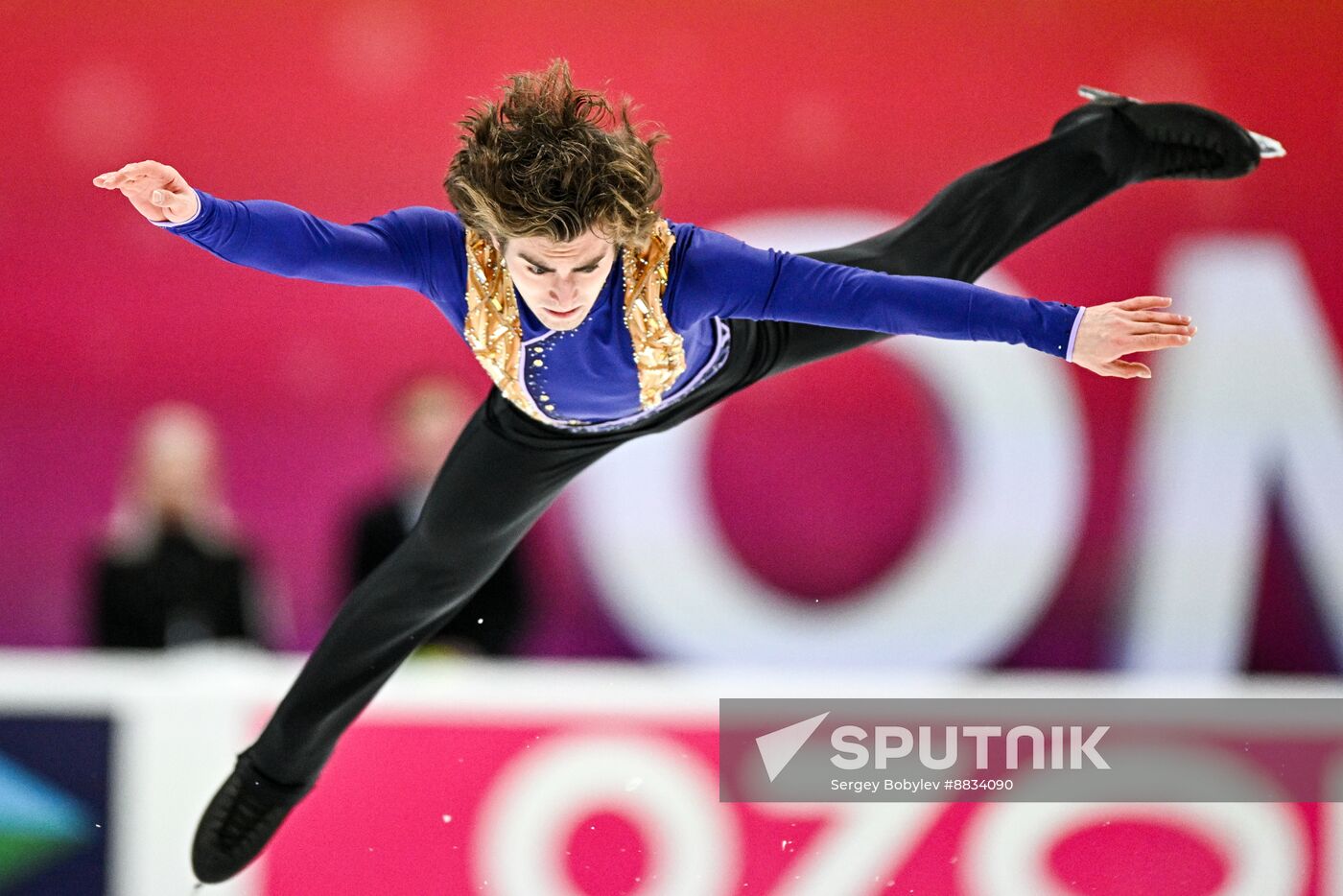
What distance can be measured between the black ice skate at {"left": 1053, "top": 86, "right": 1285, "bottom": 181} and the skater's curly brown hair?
1228 millimetres

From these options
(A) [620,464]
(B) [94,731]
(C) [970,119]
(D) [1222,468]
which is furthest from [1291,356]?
(B) [94,731]

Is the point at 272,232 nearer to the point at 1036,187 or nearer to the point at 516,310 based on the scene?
the point at 516,310

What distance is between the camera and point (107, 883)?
3.37 m

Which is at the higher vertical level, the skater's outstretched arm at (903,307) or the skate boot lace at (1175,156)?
the skate boot lace at (1175,156)

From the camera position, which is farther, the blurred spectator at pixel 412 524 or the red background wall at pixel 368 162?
the red background wall at pixel 368 162

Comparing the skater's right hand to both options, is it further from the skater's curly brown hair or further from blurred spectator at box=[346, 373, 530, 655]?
blurred spectator at box=[346, 373, 530, 655]

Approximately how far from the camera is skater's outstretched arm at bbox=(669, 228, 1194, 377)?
1.96 metres

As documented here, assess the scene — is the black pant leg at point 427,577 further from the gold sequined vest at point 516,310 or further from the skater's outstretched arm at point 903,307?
the skater's outstretched arm at point 903,307

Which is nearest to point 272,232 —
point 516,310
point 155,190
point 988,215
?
point 155,190

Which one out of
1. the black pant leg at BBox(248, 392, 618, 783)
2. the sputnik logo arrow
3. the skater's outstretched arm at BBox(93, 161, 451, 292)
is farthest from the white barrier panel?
the skater's outstretched arm at BBox(93, 161, 451, 292)

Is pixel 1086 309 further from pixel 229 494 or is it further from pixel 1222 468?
pixel 229 494

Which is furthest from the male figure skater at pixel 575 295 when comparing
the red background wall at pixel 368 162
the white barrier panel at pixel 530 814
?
the red background wall at pixel 368 162

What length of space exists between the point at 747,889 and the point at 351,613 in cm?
138

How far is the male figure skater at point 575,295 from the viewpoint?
1997 mm
